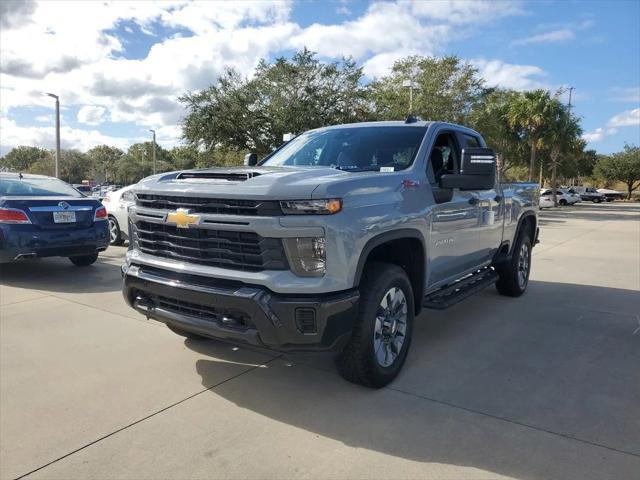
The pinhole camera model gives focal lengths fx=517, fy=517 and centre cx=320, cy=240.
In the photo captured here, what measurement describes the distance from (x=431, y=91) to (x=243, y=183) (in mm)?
22556

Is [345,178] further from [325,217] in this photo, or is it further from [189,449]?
[189,449]

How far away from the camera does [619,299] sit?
22.4ft

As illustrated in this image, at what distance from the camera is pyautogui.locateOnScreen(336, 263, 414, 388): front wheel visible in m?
3.46

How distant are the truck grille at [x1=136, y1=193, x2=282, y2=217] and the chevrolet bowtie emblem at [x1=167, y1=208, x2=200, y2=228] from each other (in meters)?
0.04

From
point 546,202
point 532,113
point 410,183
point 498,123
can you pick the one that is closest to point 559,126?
point 532,113

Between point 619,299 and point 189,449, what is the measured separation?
6099mm

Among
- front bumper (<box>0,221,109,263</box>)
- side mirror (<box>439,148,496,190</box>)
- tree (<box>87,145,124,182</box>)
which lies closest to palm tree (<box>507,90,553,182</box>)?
front bumper (<box>0,221,109,263</box>)

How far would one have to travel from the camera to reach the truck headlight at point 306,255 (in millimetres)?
3137

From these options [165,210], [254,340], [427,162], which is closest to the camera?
[254,340]

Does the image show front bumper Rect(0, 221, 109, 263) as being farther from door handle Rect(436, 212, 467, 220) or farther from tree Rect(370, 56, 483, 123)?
tree Rect(370, 56, 483, 123)

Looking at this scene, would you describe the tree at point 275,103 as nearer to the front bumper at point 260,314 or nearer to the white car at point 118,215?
the white car at point 118,215

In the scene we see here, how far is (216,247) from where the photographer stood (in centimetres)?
340

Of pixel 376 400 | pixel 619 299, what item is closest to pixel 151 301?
pixel 376 400

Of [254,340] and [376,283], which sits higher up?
[376,283]
